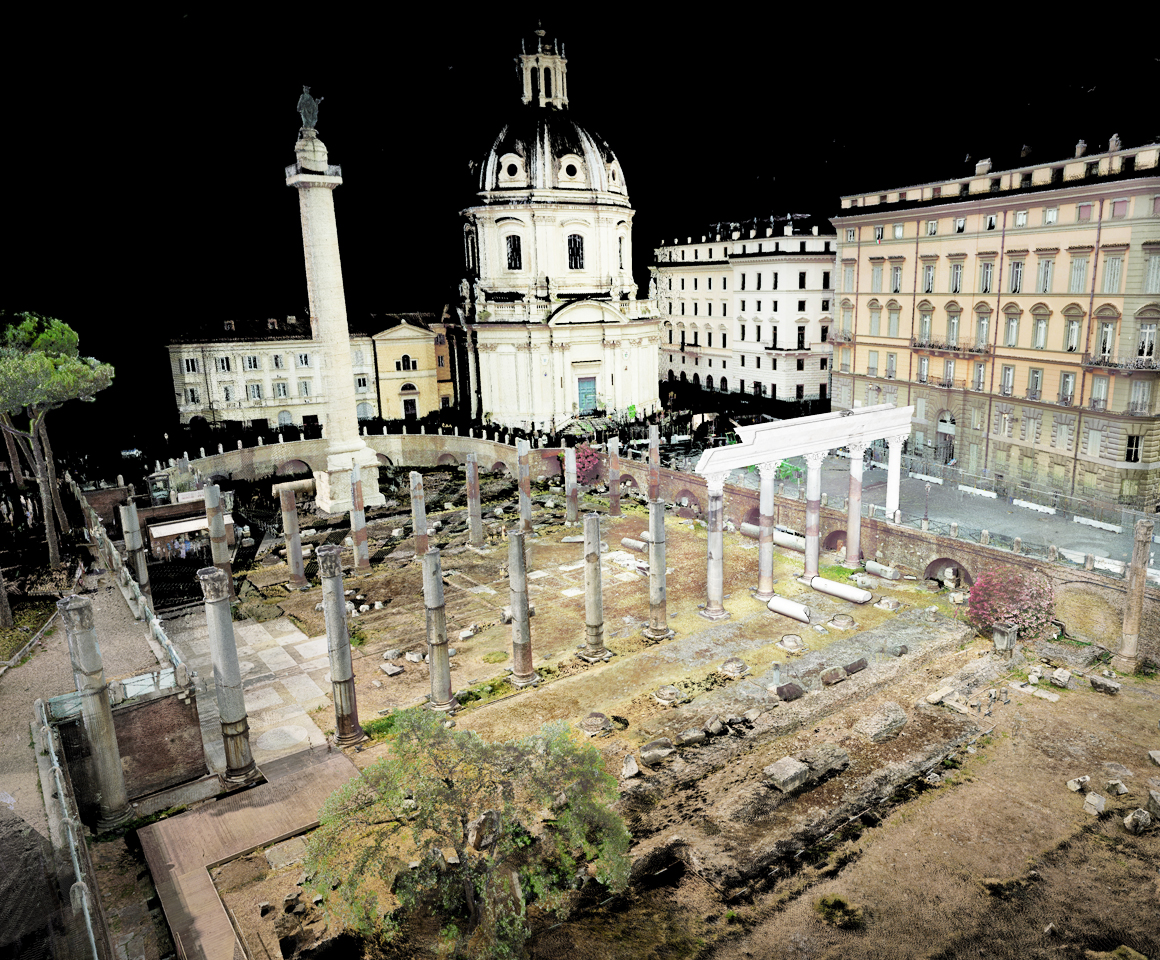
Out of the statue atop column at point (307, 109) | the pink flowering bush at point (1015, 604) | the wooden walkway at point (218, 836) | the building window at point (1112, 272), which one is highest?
the statue atop column at point (307, 109)

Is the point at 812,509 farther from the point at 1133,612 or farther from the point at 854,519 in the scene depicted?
the point at 1133,612

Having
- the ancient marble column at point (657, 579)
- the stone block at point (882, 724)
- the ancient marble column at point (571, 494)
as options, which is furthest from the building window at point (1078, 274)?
the stone block at point (882, 724)

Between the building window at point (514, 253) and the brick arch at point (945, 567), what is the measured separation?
42766 mm

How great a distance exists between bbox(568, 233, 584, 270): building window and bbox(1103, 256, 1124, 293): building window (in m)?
39.1

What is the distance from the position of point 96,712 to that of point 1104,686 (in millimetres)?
28665

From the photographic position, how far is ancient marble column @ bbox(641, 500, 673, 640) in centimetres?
2903

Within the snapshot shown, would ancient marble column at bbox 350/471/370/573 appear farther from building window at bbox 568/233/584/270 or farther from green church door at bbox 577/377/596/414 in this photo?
building window at bbox 568/233/584/270

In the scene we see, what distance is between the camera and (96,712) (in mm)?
19125

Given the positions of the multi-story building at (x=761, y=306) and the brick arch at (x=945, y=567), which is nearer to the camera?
the brick arch at (x=945, y=567)

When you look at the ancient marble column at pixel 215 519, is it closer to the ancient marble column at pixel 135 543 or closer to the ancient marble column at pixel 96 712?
the ancient marble column at pixel 135 543

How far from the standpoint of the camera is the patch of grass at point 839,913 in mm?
16375

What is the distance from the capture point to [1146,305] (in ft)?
121

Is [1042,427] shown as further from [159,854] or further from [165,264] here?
[165,264]

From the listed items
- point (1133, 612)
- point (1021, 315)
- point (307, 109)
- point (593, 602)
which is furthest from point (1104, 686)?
point (307, 109)
